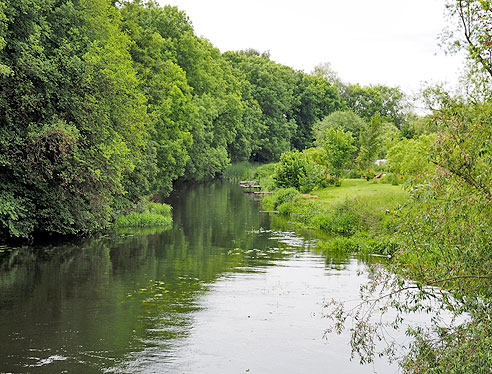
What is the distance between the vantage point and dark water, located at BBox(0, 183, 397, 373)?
422 inches

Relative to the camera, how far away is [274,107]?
91.4 metres

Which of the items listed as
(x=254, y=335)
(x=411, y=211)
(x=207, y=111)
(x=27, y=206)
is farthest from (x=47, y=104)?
(x=207, y=111)

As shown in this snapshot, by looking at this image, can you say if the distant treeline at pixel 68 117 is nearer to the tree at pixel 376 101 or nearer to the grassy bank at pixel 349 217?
the grassy bank at pixel 349 217

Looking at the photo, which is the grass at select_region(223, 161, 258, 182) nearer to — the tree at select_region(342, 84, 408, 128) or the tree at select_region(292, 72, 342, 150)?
the tree at select_region(292, 72, 342, 150)

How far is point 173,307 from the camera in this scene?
14.3 metres

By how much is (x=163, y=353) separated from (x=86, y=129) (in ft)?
44.5

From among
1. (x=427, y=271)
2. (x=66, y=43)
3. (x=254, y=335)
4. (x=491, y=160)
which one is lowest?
(x=254, y=335)

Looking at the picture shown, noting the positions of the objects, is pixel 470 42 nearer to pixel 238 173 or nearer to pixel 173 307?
pixel 173 307

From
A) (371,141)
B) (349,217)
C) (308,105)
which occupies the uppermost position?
(308,105)

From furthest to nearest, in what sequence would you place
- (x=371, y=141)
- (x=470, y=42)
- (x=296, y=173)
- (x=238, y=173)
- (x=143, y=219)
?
1. (x=238, y=173)
2. (x=371, y=141)
3. (x=296, y=173)
4. (x=143, y=219)
5. (x=470, y=42)

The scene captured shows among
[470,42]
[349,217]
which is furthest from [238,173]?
[470,42]

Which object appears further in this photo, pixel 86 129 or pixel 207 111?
pixel 207 111

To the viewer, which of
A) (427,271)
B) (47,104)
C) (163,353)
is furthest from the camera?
(47,104)

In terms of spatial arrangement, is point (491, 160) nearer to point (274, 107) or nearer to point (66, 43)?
point (66, 43)
